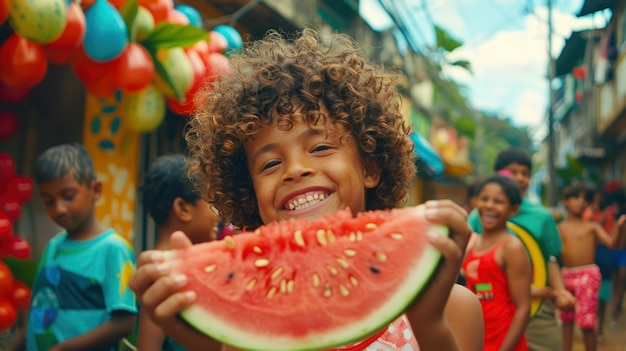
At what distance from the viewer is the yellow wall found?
6414 millimetres

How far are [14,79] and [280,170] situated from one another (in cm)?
374

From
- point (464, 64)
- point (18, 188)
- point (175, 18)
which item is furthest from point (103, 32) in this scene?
point (464, 64)

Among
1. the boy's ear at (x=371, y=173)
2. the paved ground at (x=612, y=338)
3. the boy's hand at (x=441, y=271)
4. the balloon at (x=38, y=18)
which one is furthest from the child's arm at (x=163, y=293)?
A: the paved ground at (x=612, y=338)

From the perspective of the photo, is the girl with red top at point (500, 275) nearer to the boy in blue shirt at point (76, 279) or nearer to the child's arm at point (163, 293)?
the boy in blue shirt at point (76, 279)

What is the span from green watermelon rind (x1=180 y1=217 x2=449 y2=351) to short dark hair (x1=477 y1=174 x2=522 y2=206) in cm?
314

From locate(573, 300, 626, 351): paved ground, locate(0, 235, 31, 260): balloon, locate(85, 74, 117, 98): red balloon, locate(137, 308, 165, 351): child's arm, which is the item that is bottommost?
locate(573, 300, 626, 351): paved ground

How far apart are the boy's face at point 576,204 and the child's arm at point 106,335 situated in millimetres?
6370

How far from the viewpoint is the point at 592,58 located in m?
22.7

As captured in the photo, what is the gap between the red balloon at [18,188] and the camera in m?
5.12

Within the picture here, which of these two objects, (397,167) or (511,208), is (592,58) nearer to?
(511,208)

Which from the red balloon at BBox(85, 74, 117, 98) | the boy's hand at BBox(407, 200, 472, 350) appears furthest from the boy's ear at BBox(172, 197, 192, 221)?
the red balloon at BBox(85, 74, 117, 98)

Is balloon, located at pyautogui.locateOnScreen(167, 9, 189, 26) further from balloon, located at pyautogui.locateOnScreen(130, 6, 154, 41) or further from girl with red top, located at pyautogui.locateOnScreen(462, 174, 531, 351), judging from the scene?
girl with red top, located at pyautogui.locateOnScreen(462, 174, 531, 351)

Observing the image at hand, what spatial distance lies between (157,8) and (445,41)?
10170mm

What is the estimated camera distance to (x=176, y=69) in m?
5.43
